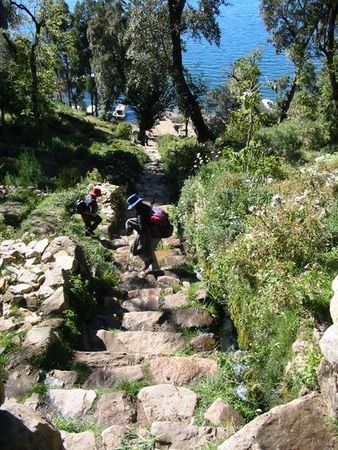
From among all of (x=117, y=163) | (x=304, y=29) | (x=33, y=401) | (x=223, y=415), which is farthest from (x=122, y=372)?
(x=304, y=29)

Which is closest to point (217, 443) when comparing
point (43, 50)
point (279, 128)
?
point (279, 128)

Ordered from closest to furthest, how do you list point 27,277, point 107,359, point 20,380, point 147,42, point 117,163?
point 20,380 → point 107,359 → point 27,277 → point 117,163 → point 147,42

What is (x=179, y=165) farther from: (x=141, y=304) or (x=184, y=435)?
(x=184, y=435)

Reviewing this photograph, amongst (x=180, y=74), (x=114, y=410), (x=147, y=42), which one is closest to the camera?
(x=114, y=410)

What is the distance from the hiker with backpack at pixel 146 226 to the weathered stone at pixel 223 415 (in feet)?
15.6

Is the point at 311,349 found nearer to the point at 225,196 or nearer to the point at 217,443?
the point at 217,443

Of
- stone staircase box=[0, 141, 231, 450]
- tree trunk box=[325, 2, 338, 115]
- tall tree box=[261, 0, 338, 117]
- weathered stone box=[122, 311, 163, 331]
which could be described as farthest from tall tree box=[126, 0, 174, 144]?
weathered stone box=[122, 311, 163, 331]

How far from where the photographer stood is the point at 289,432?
4023mm

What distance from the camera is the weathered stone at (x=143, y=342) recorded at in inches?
270

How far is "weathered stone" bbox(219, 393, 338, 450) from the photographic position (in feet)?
12.9

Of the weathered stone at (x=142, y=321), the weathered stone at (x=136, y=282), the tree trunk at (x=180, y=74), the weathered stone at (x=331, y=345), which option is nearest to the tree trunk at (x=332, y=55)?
the tree trunk at (x=180, y=74)

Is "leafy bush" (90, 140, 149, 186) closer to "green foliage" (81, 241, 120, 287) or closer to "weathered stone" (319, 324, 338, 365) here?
"green foliage" (81, 241, 120, 287)

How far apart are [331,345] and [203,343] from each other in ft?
10.3

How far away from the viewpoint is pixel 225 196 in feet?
30.1
